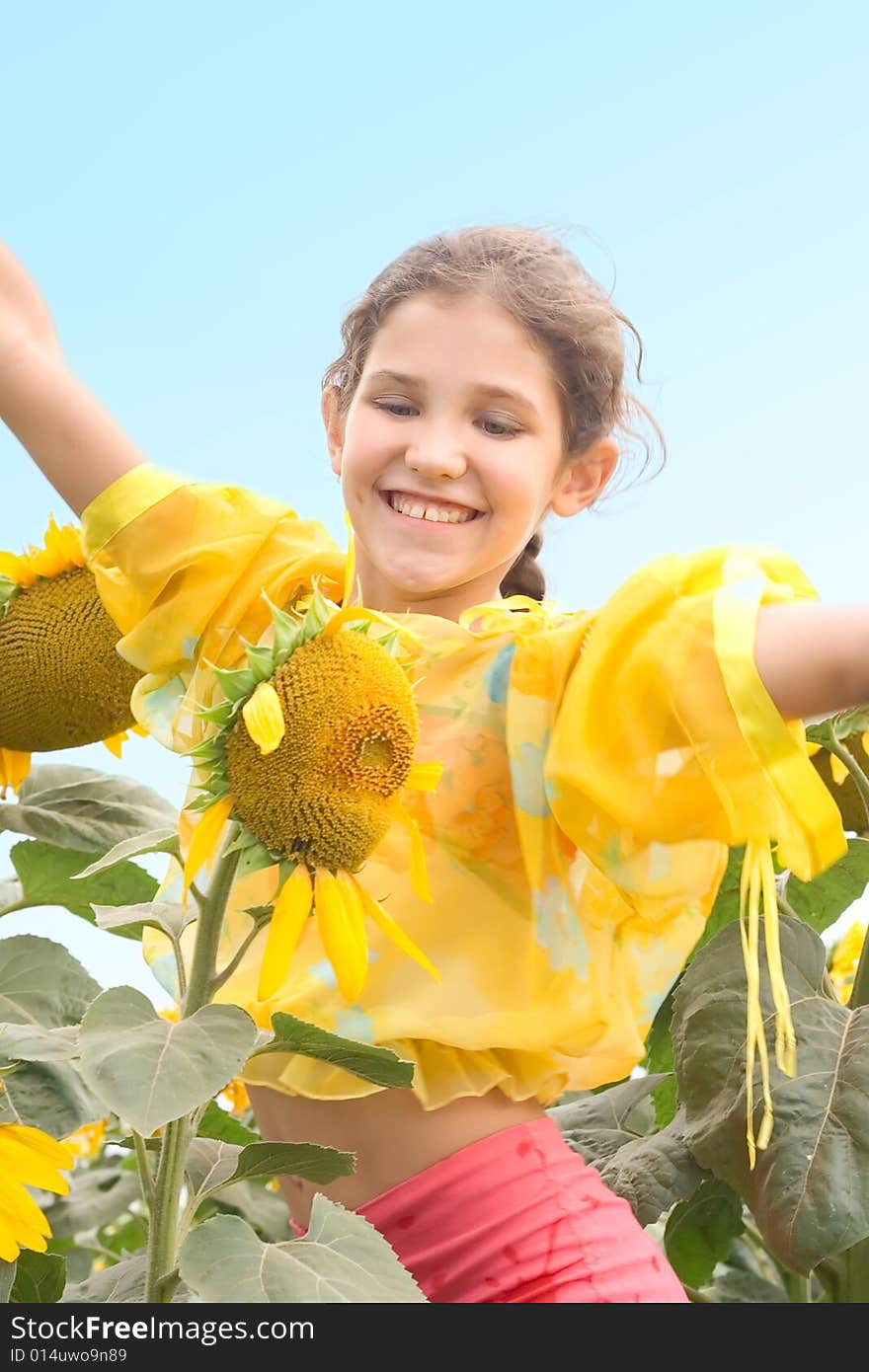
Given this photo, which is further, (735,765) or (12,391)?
(12,391)

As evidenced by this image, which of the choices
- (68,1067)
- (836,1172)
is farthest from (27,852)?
(836,1172)

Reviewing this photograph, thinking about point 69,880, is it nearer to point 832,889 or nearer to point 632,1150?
point 632,1150

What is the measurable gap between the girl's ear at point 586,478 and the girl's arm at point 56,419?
0.44 m

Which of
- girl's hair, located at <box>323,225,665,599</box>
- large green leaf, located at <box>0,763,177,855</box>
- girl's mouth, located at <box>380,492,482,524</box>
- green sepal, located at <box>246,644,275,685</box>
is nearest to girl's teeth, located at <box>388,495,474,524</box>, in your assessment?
girl's mouth, located at <box>380,492,482,524</box>

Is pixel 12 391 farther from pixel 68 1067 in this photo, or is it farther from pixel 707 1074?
pixel 707 1074

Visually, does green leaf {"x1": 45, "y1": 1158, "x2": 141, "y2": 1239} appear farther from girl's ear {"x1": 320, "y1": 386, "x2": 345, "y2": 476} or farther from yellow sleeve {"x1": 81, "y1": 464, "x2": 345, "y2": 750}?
girl's ear {"x1": 320, "y1": 386, "x2": 345, "y2": 476}

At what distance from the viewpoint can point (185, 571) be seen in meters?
1.33

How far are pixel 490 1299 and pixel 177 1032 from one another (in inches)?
18.3

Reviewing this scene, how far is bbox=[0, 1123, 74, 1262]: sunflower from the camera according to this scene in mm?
1060

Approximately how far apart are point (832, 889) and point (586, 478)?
50 cm

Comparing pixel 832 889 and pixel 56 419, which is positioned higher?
pixel 56 419

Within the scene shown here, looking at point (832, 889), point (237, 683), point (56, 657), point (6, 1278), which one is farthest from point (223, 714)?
point (832, 889)

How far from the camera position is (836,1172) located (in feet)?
4.13
